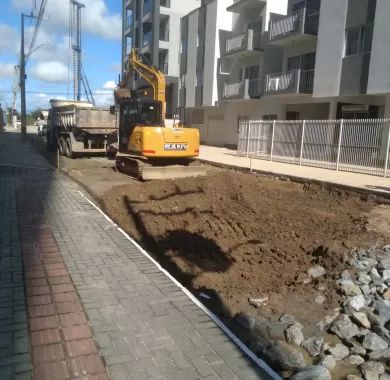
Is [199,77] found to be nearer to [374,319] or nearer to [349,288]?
[349,288]

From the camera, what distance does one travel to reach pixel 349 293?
598 cm

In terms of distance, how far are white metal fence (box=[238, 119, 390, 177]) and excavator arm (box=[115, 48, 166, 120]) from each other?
654 cm

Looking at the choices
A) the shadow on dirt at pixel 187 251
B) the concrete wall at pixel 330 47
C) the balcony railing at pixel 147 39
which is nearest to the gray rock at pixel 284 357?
the shadow on dirt at pixel 187 251

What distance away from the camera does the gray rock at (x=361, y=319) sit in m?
5.23

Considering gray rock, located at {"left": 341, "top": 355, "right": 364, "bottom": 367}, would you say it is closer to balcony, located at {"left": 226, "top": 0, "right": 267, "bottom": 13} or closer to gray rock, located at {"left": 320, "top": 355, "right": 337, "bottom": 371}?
gray rock, located at {"left": 320, "top": 355, "right": 337, "bottom": 371}

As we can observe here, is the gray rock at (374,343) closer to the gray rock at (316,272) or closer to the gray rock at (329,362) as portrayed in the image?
the gray rock at (329,362)

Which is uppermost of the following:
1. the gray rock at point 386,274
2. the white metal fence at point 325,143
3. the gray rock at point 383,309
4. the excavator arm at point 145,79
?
the excavator arm at point 145,79

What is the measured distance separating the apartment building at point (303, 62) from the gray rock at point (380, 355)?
17057 mm

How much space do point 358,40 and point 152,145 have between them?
1325 cm

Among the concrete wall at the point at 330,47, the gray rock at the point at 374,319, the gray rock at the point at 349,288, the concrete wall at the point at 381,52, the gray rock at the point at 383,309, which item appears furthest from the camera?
the concrete wall at the point at 330,47

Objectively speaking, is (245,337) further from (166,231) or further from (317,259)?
(166,231)

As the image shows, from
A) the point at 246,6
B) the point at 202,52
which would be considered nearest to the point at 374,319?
the point at 246,6

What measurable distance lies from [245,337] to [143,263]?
1749 mm

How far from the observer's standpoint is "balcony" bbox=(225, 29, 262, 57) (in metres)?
29.8
